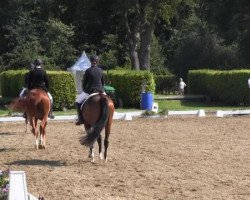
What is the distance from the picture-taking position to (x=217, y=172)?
11703mm

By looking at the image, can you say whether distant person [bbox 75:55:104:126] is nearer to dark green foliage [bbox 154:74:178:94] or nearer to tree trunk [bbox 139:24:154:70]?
tree trunk [bbox 139:24:154:70]

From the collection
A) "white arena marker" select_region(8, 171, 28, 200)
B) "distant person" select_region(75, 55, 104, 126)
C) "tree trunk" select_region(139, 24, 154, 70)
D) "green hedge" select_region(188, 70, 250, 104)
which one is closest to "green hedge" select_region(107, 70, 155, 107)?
"green hedge" select_region(188, 70, 250, 104)

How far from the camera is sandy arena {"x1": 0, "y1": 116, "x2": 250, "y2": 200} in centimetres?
990

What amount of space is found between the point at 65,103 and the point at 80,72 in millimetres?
9750

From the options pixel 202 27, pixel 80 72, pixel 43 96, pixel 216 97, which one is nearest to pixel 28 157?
pixel 43 96

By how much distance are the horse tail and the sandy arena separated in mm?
472

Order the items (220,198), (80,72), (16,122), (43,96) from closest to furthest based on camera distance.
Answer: (220,198)
(43,96)
(16,122)
(80,72)

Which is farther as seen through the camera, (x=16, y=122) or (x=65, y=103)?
(x=65, y=103)

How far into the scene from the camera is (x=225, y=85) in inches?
1316

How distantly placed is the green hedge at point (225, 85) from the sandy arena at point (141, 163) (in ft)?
37.6

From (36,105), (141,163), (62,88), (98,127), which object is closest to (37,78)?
(36,105)

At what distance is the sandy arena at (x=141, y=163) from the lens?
990 cm

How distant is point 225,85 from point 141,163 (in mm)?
21028

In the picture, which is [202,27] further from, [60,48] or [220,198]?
[220,198]
